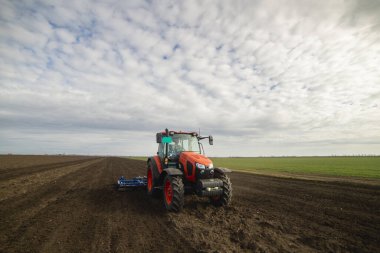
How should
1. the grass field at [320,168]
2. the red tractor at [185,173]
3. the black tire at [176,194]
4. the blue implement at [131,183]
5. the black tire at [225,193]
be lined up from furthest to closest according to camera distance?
the grass field at [320,168], the blue implement at [131,183], the black tire at [225,193], the red tractor at [185,173], the black tire at [176,194]

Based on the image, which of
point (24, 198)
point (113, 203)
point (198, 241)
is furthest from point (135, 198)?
point (198, 241)

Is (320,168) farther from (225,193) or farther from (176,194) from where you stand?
(176,194)

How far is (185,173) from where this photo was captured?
757 cm

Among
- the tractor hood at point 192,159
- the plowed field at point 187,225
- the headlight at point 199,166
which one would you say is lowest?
the plowed field at point 187,225

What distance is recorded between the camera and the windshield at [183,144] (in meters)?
8.35

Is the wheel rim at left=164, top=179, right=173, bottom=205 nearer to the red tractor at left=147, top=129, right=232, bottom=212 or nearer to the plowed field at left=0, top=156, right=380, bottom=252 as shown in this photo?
the red tractor at left=147, top=129, right=232, bottom=212

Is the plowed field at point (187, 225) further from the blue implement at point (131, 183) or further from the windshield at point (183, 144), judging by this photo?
the windshield at point (183, 144)

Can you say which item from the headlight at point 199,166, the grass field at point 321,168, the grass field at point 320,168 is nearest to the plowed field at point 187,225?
the headlight at point 199,166

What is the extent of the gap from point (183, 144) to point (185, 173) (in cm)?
127

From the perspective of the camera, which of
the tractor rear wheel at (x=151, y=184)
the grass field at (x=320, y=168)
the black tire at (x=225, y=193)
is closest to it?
the black tire at (x=225, y=193)

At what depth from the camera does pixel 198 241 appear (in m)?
4.82

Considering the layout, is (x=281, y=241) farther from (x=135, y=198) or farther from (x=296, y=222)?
(x=135, y=198)

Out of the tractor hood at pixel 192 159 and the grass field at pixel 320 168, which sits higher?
the tractor hood at pixel 192 159

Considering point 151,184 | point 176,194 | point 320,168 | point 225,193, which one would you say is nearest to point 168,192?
point 176,194
